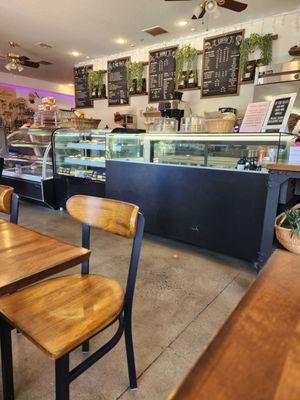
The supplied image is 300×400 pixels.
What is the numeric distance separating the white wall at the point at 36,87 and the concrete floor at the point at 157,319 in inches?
302

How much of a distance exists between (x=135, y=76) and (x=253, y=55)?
8.29 feet


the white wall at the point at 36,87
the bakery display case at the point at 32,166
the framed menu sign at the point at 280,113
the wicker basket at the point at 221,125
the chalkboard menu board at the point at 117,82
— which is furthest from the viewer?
the white wall at the point at 36,87

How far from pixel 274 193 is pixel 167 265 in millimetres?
1219

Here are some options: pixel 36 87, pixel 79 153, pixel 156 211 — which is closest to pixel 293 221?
pixel 156 211

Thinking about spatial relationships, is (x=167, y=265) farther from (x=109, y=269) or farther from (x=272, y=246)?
(x=272, y=246)

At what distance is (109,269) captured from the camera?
253 cm

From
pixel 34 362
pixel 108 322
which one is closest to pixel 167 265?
pixel 34 362

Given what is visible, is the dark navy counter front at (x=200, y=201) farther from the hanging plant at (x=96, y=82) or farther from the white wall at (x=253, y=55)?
the hanging plant at (x=96, y=82)

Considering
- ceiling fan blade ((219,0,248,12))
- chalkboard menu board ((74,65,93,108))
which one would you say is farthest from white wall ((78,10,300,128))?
ceiling fan blade ((219,0,248,12))

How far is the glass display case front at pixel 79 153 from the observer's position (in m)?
4.08

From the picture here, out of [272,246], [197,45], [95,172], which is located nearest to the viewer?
[272,246]

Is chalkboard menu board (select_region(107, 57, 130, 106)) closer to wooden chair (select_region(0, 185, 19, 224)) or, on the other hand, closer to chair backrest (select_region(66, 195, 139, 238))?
wooden chair (select_region(0, 185, 19, 224))

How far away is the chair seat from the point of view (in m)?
0.95

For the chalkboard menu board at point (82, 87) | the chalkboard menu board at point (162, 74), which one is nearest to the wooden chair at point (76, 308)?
the chalkboard menu board at point (162, 74)
